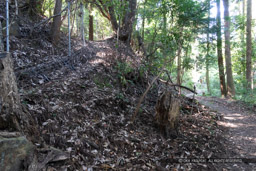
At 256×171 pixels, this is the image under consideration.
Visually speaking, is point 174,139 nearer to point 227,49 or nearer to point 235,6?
point 227,49

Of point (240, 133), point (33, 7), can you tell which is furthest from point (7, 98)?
point (33, 7)

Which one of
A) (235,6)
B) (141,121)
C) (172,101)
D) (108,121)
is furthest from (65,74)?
(235,6)

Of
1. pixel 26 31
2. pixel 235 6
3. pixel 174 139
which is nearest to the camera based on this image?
pixel 174 139

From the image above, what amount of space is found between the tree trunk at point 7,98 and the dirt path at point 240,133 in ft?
14.9

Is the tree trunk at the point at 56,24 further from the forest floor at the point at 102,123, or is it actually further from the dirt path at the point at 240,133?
the dirt path at the point at 240,133

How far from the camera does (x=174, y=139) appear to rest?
495 centimetres

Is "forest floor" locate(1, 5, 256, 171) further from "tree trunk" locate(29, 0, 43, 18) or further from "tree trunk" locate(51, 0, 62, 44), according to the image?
"tree trunk" locate(29, 0, 43, 18)

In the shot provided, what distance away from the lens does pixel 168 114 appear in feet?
16.8

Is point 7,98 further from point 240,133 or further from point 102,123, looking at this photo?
point 240,133

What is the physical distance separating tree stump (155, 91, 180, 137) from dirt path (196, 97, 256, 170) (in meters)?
1.59

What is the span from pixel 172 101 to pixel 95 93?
7.56 ft

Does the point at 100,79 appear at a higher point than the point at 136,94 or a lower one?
Answer: higher

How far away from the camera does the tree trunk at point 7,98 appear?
251 centimetres

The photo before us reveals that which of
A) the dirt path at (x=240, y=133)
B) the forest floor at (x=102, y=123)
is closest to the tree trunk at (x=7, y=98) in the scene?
the forest floor at (x=102, y=123)
